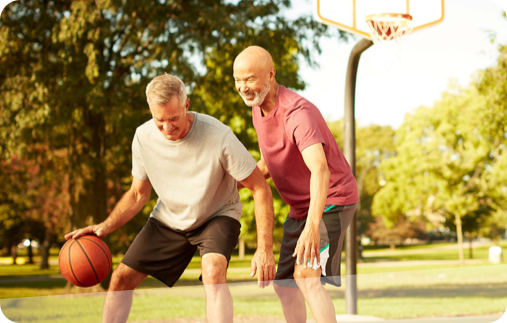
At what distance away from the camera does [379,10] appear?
7176mm

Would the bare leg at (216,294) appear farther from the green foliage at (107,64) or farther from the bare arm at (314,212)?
the green foliage at (107,64)

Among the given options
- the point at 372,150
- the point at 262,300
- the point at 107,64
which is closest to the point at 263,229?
the point at 262,300

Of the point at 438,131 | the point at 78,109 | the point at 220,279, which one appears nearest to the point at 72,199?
the point at 78,109

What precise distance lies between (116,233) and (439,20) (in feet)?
41.8

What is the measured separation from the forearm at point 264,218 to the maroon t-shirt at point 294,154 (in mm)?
300

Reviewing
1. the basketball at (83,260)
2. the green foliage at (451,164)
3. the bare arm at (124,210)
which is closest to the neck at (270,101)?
the bare arm at (124,210)

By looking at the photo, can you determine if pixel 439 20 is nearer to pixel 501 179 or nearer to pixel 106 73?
pixel 106 73

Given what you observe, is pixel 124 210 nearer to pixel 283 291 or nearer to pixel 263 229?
pixel 263 229

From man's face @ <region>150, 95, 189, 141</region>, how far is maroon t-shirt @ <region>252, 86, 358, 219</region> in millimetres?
579

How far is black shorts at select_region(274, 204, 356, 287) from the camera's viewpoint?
143 inches

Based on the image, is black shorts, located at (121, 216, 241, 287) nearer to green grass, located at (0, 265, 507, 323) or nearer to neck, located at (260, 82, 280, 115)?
green grass, located at (0, 265, 507, 323)

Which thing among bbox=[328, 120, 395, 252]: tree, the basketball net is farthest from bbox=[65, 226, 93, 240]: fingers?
bbox=[328, 120, 395, 252]: tree

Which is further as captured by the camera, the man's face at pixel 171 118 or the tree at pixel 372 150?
the tree at pixel 372 150

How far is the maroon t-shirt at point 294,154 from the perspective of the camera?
12.1 feet
